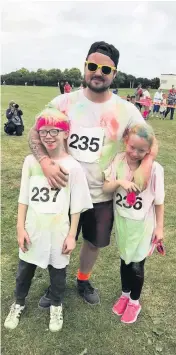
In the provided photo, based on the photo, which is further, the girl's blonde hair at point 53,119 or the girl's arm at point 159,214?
the girl's arm at point 159,214

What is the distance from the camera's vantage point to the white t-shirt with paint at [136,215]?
105 inches

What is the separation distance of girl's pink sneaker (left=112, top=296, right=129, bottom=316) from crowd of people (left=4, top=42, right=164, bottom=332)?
482 millimetres

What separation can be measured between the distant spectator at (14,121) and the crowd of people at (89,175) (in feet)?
27.6

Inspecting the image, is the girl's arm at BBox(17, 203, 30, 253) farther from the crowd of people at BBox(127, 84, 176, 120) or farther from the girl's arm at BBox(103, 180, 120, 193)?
the crowd of people at BBox(127, 84, 176, 120)

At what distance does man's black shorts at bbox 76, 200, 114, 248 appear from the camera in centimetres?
288

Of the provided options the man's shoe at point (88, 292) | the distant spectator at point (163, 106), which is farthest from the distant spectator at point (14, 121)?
the distant spectator at point (163, 106)

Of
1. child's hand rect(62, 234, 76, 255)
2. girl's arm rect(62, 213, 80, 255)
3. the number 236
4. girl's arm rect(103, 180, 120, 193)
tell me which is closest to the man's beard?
girl's arm rect(103, 180, 120, 193)

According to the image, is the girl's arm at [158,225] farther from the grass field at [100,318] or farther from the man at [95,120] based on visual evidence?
the grass field at [100,318]

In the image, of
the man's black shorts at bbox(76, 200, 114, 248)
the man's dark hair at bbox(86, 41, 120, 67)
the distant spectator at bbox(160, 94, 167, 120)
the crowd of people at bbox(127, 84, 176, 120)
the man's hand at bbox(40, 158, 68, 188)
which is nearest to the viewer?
the man's hand at bbox(40, 158, 68, 188)

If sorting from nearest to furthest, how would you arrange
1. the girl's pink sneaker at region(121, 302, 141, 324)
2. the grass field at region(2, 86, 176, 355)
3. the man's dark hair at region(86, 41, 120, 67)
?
the man's dark hair at region(86, 41, 120, 67), the grass field at region(2, 86, 176, 355), the girl's pink sneaker at region(121, 302, 141, 324)

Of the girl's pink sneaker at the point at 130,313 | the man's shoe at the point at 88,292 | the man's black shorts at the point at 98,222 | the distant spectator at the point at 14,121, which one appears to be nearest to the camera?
the man's black shorts at the point at 98,222

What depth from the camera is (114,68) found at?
8.73 feet

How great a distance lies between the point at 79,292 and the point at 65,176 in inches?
52.7

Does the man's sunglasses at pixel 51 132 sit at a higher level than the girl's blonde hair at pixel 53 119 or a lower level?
lower
